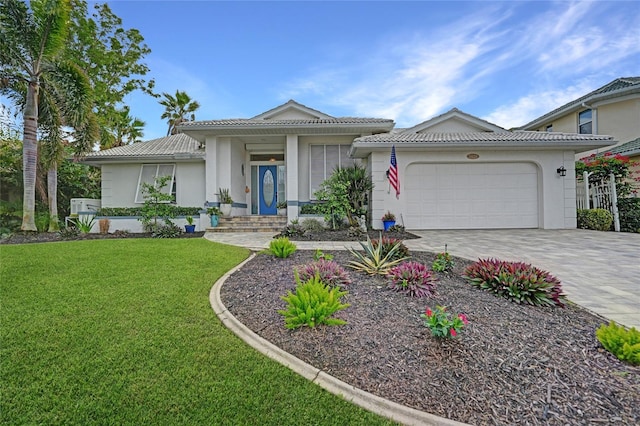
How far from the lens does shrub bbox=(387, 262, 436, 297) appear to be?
3.67m

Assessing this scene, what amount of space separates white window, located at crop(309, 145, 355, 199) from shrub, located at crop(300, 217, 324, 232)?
6.15 feet

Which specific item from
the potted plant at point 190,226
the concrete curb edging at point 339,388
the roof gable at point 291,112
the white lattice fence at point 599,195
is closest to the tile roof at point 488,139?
the white lattice fence at point 599,195

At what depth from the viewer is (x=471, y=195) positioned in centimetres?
1128

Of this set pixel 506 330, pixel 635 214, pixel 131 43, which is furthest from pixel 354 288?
pixel 131 43

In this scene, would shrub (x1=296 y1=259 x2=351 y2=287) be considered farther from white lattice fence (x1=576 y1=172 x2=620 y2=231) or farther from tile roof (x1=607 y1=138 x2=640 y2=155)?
tile roof (x1=607 y1=138 x2=640 y2=155)

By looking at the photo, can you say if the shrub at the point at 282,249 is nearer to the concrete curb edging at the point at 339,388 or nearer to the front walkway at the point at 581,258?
the front walkway at the point at 581,258

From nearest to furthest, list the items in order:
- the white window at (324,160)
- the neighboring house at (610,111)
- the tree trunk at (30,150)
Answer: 1. the tree trunk at (30,150)
2. the white window at (324,160)
3. the neighboring house at (610,111)

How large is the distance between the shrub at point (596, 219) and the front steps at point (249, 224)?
11.8 meters

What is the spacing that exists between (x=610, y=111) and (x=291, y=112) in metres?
15.5

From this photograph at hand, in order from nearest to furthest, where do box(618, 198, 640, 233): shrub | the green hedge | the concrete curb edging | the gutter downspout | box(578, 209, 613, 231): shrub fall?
the concrete curb edging → box(618, 198, 640, 233): shrub → box(578, 209, 613, 231): shrub → the green hedge → the gutter downspout

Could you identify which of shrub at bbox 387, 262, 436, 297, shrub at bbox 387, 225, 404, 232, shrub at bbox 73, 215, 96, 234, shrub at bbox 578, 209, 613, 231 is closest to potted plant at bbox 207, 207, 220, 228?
shrub at bbox 73, 215, 96, 234

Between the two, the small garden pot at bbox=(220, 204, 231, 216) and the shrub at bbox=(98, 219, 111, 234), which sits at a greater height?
the small garden pot at bbox=(220, 204, 231, 216)

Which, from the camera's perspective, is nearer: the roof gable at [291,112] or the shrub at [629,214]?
the shrub at [629,214]

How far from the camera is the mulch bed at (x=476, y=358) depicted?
1.98 meters
